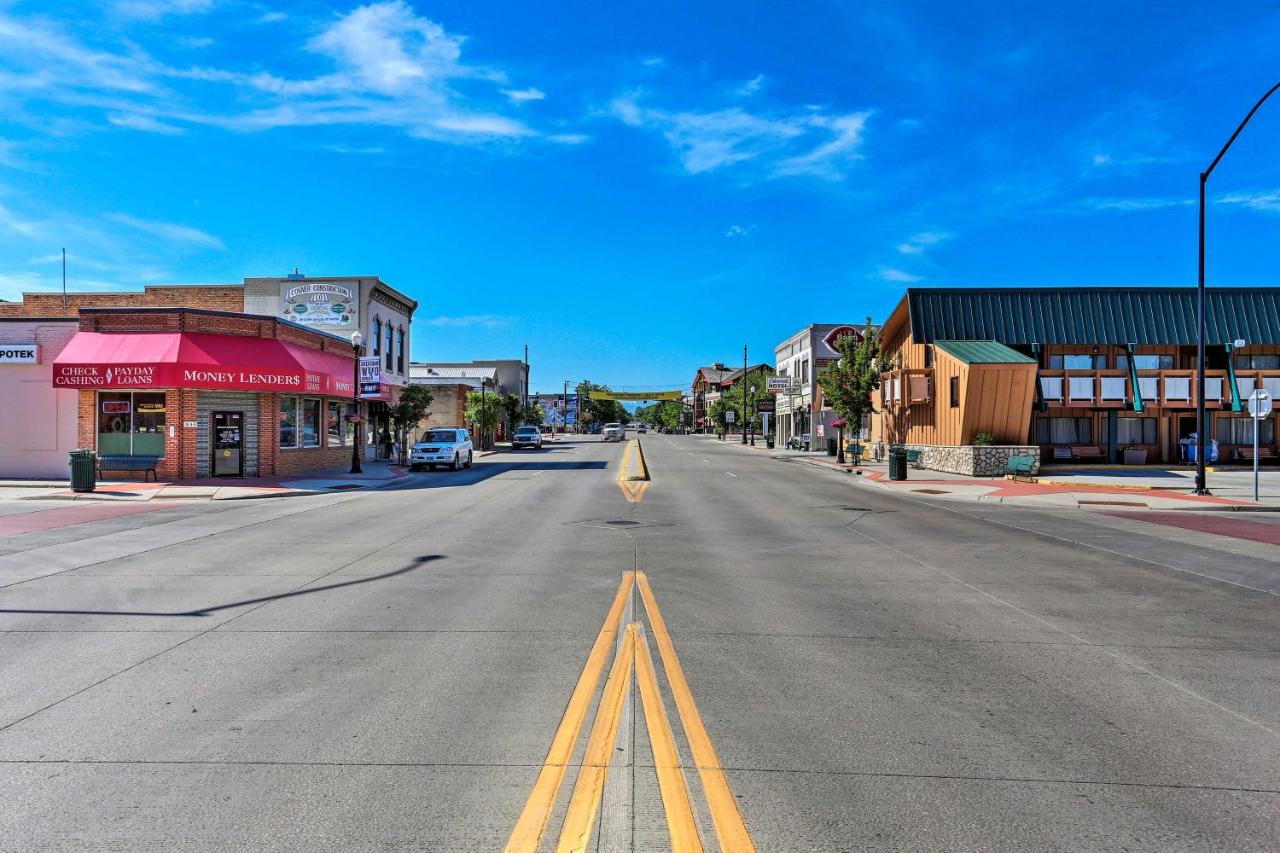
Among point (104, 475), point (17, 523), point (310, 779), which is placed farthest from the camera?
point (104, 475)

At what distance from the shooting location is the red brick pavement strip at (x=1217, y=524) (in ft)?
48.6

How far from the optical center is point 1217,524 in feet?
54.8

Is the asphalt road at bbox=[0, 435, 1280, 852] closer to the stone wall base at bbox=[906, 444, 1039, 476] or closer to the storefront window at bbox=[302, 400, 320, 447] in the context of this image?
the stone wall base at bbox=[906, 444, 1039, 476]

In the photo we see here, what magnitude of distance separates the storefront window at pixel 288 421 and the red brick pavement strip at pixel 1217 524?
2670 centimetres

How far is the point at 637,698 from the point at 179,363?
23955 mm

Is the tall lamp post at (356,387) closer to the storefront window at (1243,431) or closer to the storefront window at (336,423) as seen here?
the storefront window at (336,423)

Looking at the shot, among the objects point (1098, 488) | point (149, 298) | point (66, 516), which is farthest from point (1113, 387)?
point (149, 298)

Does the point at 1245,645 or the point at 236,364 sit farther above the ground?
the point at 236,364

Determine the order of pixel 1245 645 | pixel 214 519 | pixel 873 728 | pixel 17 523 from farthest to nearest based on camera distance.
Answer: pixel 214 519 < pixel 17 523 < pixel 1245 645 < pixel 873 728

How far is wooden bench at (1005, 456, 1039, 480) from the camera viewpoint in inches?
1082

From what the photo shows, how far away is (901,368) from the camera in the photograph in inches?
1437

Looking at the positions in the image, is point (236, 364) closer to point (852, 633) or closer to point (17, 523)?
point (17, 523)

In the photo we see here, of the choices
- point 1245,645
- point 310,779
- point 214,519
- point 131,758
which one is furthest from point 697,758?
point 214,519

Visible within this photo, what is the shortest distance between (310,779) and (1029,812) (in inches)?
143
